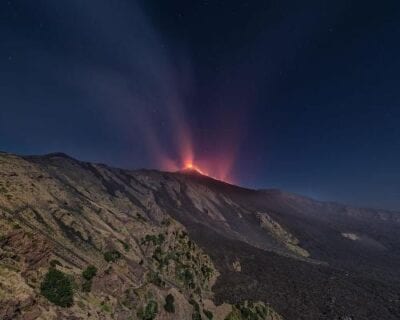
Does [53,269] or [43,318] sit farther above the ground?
[53,269]

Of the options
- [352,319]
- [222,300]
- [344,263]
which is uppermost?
[344,263]

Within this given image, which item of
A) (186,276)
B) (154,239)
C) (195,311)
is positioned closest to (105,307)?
(195,311)

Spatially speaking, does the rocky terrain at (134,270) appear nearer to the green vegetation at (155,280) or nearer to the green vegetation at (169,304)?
the green vegetation at (169,304)

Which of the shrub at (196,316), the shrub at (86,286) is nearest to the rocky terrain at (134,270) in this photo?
the shrub at (86,286)

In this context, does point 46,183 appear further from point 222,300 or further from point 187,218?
point 187,218

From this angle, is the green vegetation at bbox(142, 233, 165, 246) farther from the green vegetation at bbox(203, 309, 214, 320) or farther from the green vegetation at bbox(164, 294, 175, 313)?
the green vegetation at bbox(164, 294, 175, 313)

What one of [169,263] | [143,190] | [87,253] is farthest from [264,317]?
[143,190]

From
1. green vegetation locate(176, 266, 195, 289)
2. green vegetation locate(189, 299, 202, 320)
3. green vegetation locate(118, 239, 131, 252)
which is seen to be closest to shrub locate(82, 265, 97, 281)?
green vegetation locate(118, 239, 131, 252)
